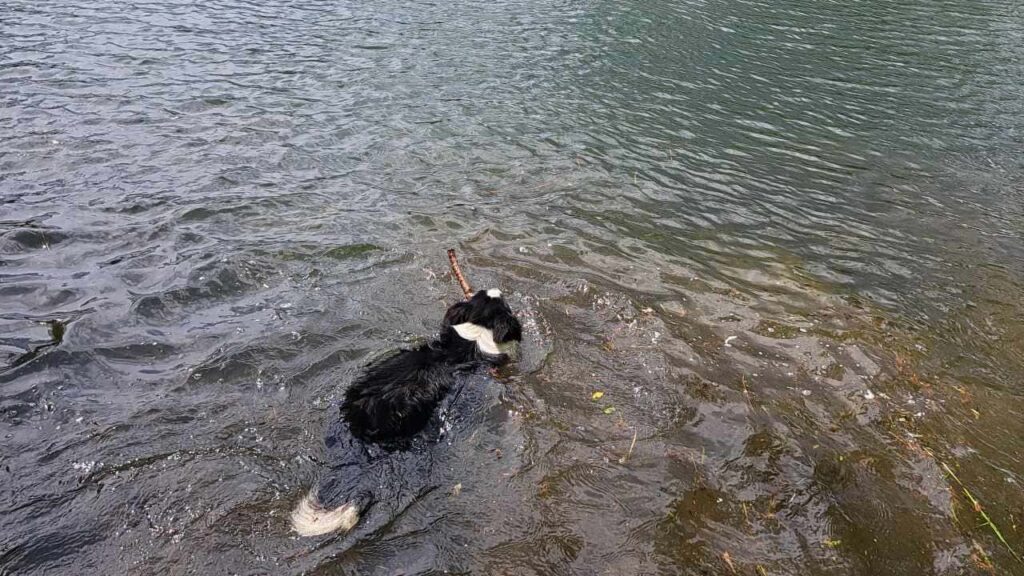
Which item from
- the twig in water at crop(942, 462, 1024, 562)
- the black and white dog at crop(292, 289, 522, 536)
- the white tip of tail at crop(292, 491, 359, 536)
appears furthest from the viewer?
the twig in water at crop(942, 462, 1024, 562)

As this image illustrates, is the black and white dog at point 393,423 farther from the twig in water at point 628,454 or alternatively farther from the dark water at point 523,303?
the twig in water at point 628,454

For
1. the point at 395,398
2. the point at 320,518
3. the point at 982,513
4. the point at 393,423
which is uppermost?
the point at 395,398

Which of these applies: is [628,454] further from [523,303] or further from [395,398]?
[523,303]

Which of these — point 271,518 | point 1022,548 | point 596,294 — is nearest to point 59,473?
point 271,518

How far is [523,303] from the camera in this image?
7008 mm

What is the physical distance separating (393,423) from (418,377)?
48 cm

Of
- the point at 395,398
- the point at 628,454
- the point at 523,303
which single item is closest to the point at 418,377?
the point at 395,398

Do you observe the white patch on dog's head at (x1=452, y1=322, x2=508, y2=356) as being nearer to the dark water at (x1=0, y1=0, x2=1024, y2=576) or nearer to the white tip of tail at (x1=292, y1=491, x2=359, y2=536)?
the dark water at (x1=0, y1=0, x2=1024, y2=576)

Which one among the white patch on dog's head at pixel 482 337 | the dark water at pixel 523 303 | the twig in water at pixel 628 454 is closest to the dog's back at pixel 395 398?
the dark water at pixel 523 303

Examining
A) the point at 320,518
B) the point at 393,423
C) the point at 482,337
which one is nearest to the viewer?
the point at 320,518

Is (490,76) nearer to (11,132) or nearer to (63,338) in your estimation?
(11,132)

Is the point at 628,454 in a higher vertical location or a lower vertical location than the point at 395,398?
lower

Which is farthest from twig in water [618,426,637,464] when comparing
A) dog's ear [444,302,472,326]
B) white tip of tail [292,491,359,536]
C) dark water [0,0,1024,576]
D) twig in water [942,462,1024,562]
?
twig in water [942,462,1024,562]

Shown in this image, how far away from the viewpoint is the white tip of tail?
4.12m
